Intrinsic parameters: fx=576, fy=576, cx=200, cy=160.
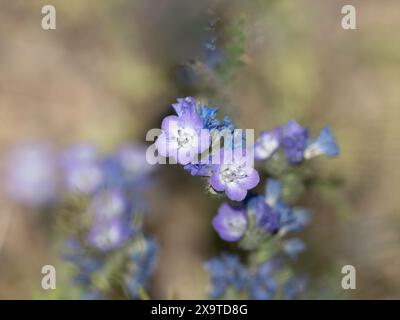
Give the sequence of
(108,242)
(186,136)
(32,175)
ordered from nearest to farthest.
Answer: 1. (186,136)
2. (108,242)
3. (32,175)

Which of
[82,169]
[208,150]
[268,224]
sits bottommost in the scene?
[268,224]

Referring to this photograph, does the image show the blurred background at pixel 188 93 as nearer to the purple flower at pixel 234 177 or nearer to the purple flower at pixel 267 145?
the purple flower at pixel 267 145

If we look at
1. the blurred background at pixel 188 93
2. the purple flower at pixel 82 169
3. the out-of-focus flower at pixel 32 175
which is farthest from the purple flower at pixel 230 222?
the out-of-focus flower at pixel 32 175

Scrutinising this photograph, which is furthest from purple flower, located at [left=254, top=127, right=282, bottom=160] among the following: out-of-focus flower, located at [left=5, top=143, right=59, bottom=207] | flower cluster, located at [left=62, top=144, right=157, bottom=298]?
out-of-focus flower, located at [left=5, top=143, right=59, bottom=207]

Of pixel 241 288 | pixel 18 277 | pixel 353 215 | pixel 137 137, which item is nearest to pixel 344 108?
pixel 353 215

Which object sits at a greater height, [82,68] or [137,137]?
[82,68]

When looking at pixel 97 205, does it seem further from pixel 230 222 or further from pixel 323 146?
pixel 323 146

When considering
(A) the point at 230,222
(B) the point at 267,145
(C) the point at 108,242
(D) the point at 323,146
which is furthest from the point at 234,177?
(C) the point at 108,242
